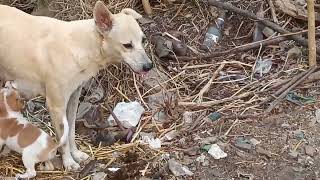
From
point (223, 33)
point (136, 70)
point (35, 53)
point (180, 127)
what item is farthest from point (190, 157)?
point (223, 33)

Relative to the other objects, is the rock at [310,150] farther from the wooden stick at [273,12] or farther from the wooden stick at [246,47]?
the wooden stick at [273,12]

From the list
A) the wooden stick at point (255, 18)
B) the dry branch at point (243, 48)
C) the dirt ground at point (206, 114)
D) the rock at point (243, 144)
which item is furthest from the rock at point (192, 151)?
the wooden stick at point (255, 18)

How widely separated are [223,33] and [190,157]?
2001mm

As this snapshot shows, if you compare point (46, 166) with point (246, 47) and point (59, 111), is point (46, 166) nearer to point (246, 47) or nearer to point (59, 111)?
point (59, 111)

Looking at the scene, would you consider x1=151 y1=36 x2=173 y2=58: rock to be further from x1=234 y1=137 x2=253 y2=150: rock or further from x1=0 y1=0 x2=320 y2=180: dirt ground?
x1=234 y1=137 x2=253 y2=150: rock

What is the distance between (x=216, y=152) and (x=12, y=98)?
5.12ft

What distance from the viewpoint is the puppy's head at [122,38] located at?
188 inches

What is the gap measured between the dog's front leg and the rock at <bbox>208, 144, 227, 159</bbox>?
101 cm

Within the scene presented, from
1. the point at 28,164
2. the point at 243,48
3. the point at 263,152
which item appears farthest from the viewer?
the point at 243,48

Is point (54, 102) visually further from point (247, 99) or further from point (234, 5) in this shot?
point (234, 5)

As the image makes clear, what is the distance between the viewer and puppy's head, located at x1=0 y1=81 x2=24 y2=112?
489 cm

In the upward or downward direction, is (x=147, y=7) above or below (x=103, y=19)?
below

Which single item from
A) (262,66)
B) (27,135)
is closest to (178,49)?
(262,66)

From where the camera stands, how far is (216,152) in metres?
5.19
